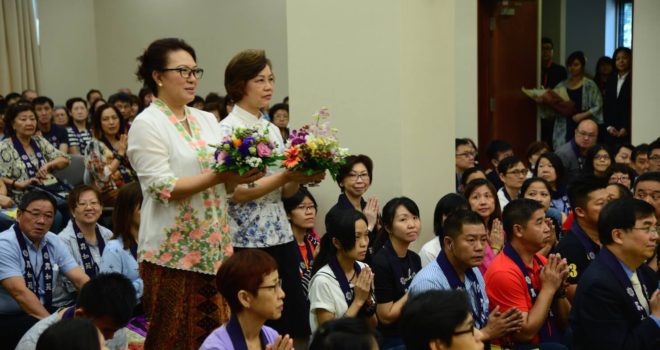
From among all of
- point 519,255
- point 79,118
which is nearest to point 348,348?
point 519,255

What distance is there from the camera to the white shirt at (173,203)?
118 inches

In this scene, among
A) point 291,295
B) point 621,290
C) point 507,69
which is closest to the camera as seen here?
point 621,290

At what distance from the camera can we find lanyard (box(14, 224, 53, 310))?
4387 millimetres

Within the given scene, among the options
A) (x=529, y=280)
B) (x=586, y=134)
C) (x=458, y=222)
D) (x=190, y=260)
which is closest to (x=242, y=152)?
(x=190, y=260)

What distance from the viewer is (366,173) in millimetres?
5160

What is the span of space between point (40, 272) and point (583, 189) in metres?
2.70

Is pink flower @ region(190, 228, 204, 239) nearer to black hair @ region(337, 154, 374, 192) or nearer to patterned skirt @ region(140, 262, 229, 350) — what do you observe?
patterned skirt @ region(140, 262, 229, 350)

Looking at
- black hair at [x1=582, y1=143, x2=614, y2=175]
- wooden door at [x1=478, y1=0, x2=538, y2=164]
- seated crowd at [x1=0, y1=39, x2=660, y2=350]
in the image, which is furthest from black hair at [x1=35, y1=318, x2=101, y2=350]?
wooden door at [x1=478, y1=0, x2=538, y2=164]

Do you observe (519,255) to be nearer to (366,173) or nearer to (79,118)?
(366,173)

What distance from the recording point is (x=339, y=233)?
404 cm

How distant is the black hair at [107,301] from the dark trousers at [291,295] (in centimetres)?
64

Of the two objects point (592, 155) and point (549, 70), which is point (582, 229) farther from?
point (549, 70)

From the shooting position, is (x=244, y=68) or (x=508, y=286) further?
(x=508, y=286)

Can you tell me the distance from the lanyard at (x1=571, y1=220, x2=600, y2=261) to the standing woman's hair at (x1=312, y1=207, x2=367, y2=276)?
1.08 m
